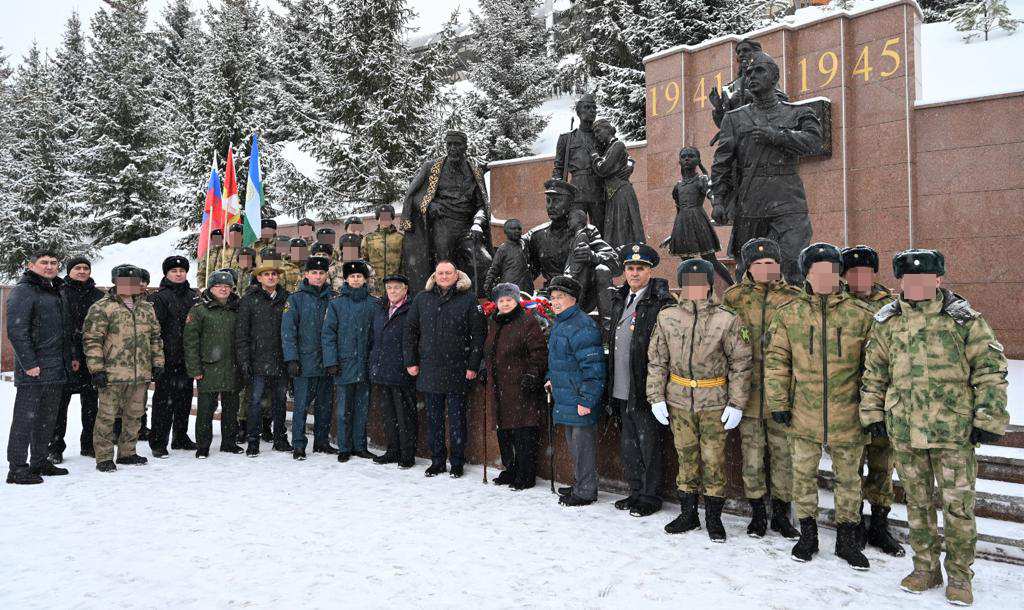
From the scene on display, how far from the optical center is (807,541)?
4.34 m

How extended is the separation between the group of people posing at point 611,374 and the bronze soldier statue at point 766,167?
1.13m

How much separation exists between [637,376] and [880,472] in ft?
5.60

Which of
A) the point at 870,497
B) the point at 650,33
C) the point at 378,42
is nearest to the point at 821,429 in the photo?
the point at 870,497

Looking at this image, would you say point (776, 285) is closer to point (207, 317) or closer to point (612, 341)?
point (612, 341)

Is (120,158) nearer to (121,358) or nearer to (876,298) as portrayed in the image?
(121,358)

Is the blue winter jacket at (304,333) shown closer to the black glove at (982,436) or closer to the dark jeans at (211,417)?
the dark jeans at (211,417)

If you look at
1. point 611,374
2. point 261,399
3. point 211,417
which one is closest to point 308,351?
point 261,399

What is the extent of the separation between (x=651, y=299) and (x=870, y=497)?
198 cm

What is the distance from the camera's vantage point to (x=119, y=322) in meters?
7.23

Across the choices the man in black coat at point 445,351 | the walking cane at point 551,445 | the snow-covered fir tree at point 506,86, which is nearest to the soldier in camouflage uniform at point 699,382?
the walking cane at point 551,445

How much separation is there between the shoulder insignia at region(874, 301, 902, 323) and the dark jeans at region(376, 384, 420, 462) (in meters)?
4.46

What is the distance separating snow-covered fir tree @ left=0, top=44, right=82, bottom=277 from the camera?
27609 mm

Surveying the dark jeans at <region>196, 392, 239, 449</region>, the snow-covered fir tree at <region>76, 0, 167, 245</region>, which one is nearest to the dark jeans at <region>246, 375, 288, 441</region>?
the dark jeans at <region>196, 392, 239, 449</region>

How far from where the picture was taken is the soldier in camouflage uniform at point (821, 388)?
427 centimetres
